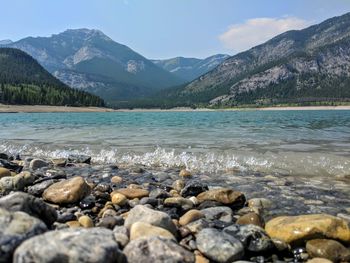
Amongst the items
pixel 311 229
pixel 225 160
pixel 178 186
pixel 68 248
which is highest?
pixel 68 248

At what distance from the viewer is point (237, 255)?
728 centimetres

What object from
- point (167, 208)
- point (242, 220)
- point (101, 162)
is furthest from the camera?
point (101, 162)

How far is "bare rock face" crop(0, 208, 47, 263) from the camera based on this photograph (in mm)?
5875

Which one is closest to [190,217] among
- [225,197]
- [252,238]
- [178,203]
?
[178,203]

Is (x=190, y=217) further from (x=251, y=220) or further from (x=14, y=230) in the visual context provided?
(x=14, y=230)

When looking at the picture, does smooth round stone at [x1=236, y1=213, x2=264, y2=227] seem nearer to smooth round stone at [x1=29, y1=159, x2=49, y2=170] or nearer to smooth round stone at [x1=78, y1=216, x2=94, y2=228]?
smooth round stone at [x1=78, y1=216, x2=94, y2=228]

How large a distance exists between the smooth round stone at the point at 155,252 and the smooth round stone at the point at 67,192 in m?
4.82

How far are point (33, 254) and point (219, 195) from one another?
6700 millimetres

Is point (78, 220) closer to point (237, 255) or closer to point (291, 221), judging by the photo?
point (237, 255)

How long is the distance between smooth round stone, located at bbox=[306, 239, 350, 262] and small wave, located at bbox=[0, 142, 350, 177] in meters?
9.11

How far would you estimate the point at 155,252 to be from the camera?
6312 millimetres

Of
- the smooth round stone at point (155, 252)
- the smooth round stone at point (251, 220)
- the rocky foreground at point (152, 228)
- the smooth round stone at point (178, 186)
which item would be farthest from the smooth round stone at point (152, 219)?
the smooth round stone at point (178, 186)

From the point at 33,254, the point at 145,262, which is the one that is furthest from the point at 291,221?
the point at 33,254

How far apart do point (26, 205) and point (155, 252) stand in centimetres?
307
